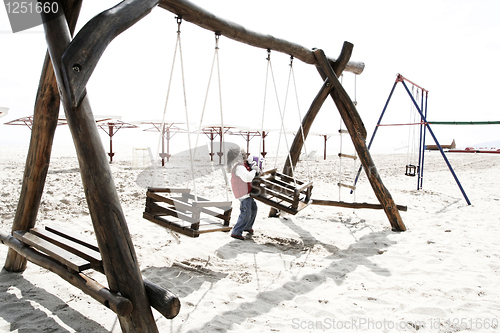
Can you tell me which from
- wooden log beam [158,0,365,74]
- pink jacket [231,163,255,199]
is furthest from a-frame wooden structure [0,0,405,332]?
pink jacket [231,163,255,199]

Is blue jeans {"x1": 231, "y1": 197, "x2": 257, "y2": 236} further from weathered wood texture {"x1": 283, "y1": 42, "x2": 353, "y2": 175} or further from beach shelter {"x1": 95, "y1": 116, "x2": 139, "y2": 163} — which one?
beach shelter {"x1": 95, "y1": 116, "x2": 139, "y2": 163}

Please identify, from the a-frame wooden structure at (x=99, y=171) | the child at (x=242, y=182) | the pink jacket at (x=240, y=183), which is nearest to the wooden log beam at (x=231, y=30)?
the a-frame wooden structure at (x=99, y=171)

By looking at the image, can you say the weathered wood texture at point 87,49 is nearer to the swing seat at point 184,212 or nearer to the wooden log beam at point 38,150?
the wooden log beam at point 38,150

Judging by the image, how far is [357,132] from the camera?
4.60 meters

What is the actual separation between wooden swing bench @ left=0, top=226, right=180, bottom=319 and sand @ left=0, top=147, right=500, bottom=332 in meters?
0.40

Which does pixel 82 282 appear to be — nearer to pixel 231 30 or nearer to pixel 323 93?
pixel 231 30

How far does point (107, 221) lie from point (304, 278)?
205 cm

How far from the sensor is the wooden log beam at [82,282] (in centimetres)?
175

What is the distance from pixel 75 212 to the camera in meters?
5.25

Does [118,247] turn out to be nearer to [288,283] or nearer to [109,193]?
[109,193]

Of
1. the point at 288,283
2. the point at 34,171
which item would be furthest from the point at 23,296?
the point at 288,283

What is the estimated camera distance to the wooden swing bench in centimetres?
181

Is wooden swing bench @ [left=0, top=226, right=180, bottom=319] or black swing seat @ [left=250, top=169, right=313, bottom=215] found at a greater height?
black swing seat @ [left=250, top=169, right=313, bottom=215]

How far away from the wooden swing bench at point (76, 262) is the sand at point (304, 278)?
1.30 ft
